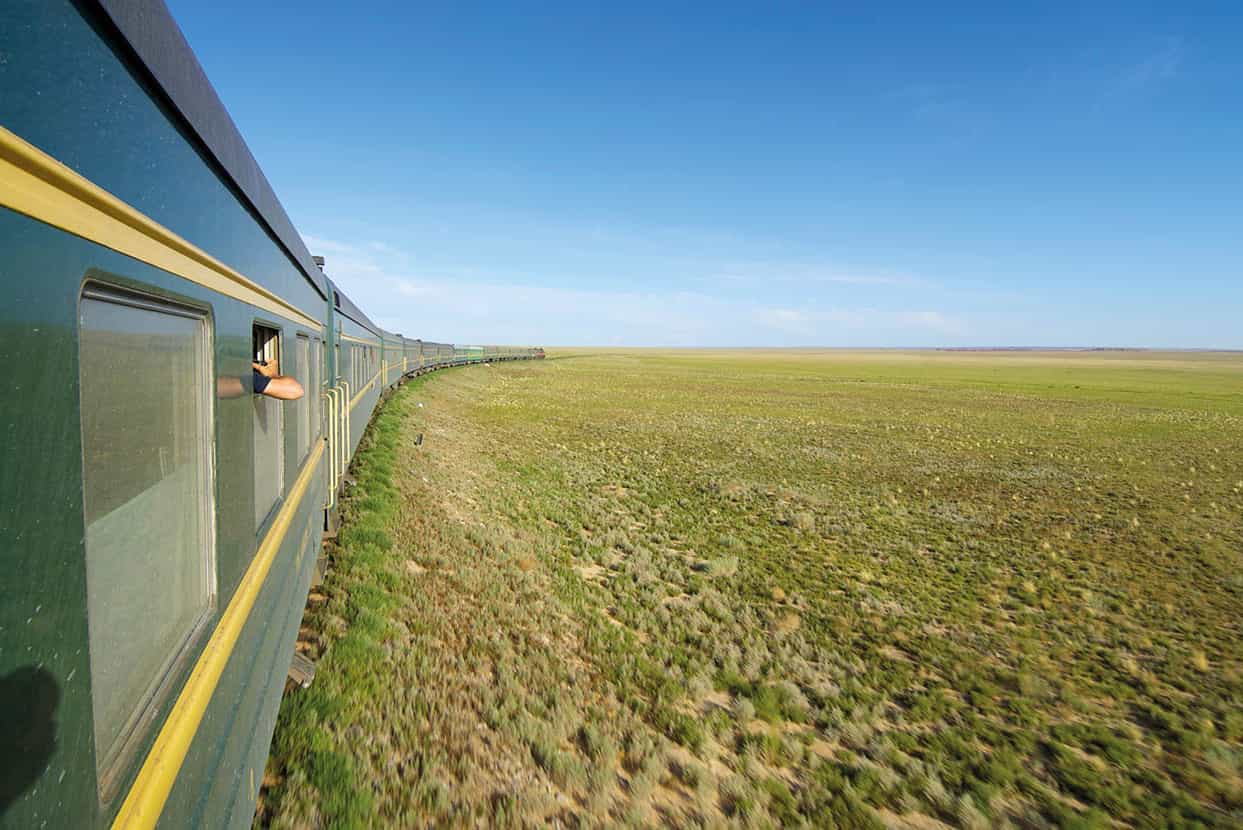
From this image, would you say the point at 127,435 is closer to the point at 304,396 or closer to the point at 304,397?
the point at 304,396

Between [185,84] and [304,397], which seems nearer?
[185,84]

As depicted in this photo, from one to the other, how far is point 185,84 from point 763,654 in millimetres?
5745

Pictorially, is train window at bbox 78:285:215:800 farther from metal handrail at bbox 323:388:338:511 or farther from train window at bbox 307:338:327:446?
metal handrail at bbox 323:388:338:511

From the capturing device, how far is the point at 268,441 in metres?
3.09

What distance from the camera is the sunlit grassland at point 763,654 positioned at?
12.7 feet

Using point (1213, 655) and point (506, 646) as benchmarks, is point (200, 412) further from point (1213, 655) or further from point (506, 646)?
point (1213, 655)

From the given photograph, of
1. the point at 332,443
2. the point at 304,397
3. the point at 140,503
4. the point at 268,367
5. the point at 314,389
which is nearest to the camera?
the point at 140,503

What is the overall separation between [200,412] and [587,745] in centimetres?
347

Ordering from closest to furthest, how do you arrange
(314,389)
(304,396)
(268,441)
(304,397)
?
1. (268,441)
2. (304,396)
3. (304,397)
4. (314,389)

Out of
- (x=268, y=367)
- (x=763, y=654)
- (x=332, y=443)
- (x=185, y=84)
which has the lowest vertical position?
(x=763, y=654)

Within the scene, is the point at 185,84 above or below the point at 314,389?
above

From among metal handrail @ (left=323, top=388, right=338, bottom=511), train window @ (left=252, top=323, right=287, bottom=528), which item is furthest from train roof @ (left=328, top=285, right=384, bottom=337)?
train window @ (left=252, top=323, right=287, bottom=528)

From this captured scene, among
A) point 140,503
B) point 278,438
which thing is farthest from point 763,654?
point 140,503

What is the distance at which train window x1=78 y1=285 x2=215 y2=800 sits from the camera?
1321 mm
